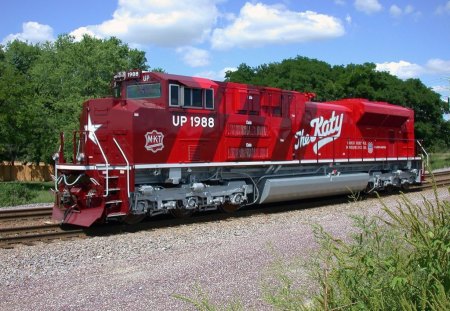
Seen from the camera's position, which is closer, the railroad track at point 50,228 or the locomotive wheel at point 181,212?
the railroad track at point 50,228

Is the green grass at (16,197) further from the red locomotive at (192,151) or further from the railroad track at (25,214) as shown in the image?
the red locomotive at (192,151)

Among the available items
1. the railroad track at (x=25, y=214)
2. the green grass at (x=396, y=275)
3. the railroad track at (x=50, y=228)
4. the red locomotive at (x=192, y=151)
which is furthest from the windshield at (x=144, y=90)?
the green grass at (x=396, y=275)

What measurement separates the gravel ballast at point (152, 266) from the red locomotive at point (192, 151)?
Answer: 95 cm

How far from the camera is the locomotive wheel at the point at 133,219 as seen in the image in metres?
11.9

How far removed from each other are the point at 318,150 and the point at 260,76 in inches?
1578

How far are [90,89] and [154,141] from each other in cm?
2915

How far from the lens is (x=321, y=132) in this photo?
16312 mm

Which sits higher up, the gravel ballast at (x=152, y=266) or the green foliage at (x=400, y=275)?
the green foliage at (x=400, y=275)

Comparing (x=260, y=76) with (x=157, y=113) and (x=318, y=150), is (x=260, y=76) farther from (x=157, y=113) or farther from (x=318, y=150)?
(x=157, y=113)

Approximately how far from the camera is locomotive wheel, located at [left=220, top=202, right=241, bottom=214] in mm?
13781

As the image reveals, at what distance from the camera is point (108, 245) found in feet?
32.3

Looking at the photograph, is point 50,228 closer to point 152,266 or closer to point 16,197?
point 152,266

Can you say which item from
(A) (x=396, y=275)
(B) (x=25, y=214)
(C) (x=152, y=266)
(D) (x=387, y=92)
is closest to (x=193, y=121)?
(C) (x=152, y=266)

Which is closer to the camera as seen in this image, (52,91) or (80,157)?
(80,157)
